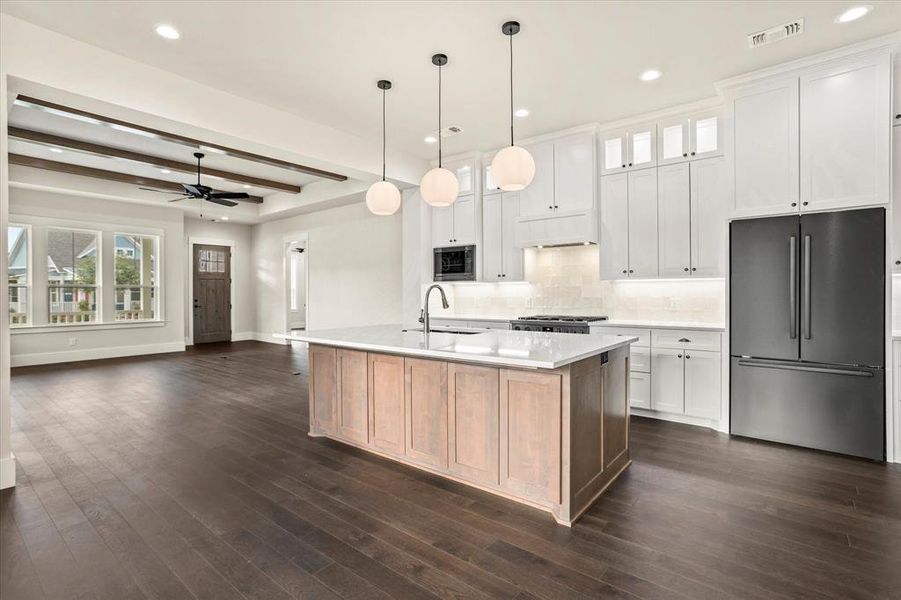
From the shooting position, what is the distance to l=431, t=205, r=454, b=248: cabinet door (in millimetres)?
6117

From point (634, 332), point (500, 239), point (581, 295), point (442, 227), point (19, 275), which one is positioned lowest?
point (634, 332)

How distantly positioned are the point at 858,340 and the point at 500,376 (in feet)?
9.19

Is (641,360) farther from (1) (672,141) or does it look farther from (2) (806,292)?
(1) (672,141)

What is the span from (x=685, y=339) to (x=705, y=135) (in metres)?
1.99

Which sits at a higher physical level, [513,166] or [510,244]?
[513,166]

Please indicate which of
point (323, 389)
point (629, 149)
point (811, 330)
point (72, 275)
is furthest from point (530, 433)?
point (72, 275)

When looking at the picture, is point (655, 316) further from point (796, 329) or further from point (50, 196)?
point (50, 196)

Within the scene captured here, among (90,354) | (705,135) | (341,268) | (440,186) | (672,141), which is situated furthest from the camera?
(341,268)

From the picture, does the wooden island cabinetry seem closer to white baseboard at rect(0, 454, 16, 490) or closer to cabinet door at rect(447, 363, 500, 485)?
cabinet door at rect(447, 363, 500, 485)

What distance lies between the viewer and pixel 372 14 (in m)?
2.97

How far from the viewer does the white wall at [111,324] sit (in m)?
7.56

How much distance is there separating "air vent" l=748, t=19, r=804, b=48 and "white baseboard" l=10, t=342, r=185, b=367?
10.3m

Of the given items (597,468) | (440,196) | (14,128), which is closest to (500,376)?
(597,468)

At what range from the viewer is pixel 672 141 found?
4.54m
